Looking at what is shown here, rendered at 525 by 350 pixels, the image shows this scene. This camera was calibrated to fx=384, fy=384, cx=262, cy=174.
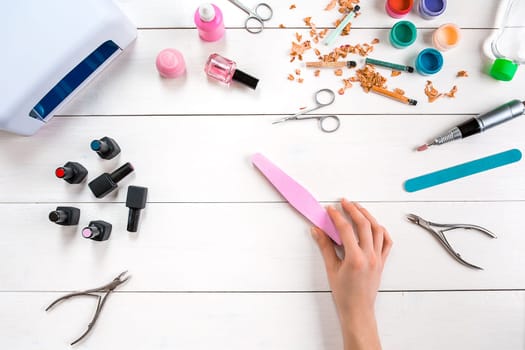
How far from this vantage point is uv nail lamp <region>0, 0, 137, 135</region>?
65 cm

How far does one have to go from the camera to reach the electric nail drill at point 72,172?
0.72 m

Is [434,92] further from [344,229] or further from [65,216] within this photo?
[65,216]

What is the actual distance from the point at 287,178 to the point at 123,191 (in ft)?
1.09

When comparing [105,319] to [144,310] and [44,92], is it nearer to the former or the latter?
[144,310]

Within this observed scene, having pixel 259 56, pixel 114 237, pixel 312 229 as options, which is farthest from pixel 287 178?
pixel 114 237

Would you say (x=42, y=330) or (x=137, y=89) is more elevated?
(x=137, y=89)

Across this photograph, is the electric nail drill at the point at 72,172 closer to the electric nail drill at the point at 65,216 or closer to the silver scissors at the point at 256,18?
the electric nail drill at the point at 65,216

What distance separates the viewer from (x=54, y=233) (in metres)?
0.77

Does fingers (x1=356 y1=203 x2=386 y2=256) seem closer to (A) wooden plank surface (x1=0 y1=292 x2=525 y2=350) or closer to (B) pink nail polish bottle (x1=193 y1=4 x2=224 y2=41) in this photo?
(A) wooden plank surface (x1=0 y1=292 x2=525 y2=350)

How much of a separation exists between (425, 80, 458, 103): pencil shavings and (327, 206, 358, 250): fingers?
1.01 ft

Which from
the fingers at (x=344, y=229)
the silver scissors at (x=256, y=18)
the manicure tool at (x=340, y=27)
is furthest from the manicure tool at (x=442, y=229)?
the silver scissors at (x=256, y=18)

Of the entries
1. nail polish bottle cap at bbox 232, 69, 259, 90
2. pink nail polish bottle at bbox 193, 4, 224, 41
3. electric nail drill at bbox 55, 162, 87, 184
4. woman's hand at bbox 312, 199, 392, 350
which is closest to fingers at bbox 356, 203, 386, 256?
woman's hand at bbox 312, 199, 392, 350

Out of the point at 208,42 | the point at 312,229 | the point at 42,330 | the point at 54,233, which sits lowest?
the point at 42,330

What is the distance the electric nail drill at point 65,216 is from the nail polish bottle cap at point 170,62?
12.9 inches
